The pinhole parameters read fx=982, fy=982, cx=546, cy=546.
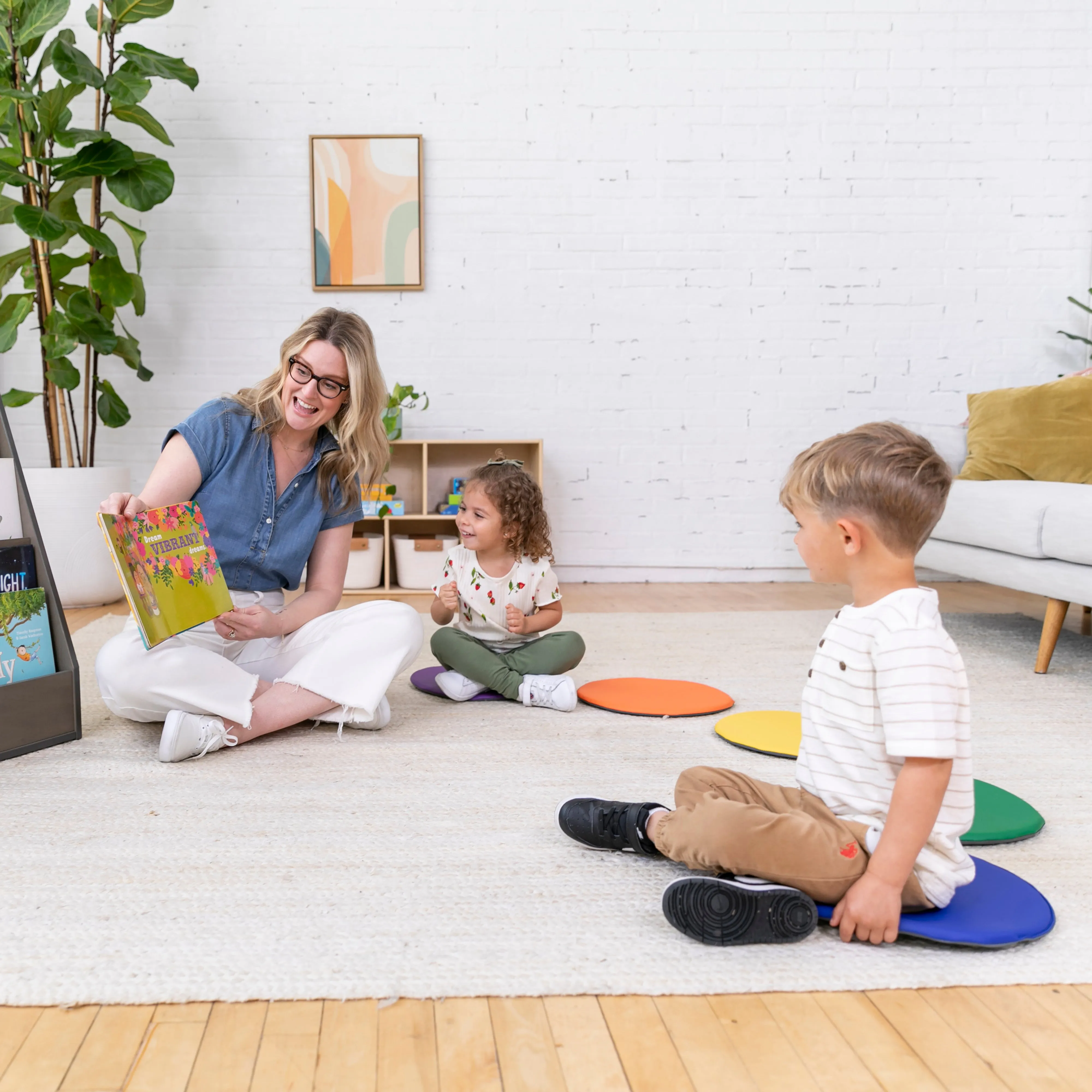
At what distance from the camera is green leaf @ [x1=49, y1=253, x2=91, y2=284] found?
326cm

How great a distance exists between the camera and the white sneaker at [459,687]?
2.15 metres

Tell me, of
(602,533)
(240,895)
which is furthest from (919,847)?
(602,533)

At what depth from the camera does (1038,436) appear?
298cm

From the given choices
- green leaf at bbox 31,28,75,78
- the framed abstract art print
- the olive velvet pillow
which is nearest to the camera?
the olive velvet pillow

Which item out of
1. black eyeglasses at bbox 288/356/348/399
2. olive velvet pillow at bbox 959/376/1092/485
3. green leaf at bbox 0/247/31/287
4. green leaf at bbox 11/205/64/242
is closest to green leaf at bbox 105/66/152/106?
green leaf at bbox 11/205/64/242

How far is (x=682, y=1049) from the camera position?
901mm

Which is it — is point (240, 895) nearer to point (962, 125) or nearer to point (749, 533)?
point (749, 533)

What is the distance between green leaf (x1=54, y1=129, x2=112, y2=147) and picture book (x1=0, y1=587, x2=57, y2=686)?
194 cm

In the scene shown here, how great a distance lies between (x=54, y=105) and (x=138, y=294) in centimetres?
62

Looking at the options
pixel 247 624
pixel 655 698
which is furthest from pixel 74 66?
pixel 655 698

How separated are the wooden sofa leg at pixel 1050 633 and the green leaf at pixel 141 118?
120 inches

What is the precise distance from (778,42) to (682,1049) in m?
3.90

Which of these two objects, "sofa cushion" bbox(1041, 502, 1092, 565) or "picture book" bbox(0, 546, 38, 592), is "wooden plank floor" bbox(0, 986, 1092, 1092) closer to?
"picture book" bbox(0, 546, 38, 592)

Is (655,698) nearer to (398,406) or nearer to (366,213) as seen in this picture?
(398,406)
